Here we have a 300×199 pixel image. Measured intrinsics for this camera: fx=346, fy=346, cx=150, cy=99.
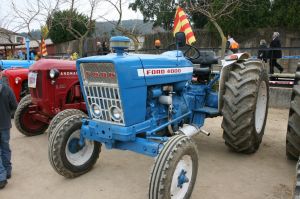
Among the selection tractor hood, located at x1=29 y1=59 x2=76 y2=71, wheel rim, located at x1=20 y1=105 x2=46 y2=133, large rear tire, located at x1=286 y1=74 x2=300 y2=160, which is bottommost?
wheel rim, located at x1=20 y1=105 x2=46 y2=133

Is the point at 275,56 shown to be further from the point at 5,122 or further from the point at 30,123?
the point at 5,122

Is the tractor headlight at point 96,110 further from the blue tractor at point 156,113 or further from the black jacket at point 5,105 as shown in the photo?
the black jacket at point 5,105

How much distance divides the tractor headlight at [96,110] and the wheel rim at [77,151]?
21.9 inches

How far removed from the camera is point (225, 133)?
4734 mm

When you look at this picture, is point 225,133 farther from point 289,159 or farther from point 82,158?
point 82,158

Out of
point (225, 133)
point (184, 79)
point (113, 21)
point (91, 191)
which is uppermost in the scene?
point (113, 21)

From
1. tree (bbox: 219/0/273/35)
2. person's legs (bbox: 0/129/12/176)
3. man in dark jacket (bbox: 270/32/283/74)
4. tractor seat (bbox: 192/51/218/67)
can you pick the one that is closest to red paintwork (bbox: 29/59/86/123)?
person's legs (bbox: 0/129/12/176)

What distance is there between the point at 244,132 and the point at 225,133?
0.26 metres

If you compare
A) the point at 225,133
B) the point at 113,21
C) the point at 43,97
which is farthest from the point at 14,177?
the point at 113,21

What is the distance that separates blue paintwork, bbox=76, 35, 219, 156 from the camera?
3584mm

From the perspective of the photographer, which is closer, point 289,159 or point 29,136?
point 289,159

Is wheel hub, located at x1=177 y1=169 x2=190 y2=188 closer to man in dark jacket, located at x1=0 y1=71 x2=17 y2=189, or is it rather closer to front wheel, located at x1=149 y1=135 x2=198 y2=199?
front wheel, located at x1=149 y1=135 x2=198 y2=199

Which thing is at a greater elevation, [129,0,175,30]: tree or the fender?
[129,0,175,30]: tree

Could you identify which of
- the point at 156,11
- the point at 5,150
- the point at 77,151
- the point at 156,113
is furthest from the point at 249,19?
the point at 5,150
